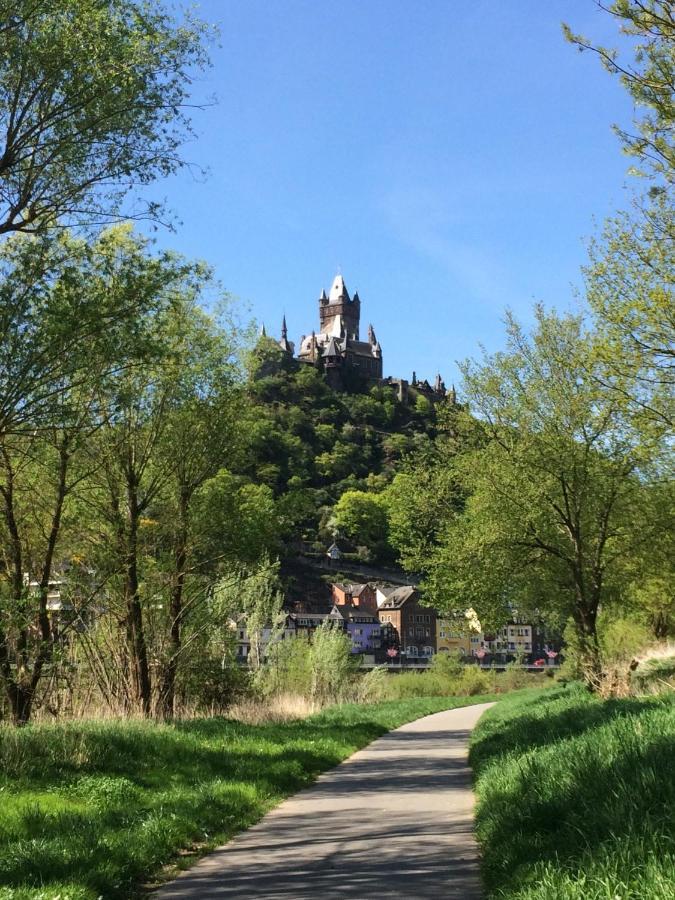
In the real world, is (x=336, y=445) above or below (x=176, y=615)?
above

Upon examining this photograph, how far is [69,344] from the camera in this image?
10.4 meters

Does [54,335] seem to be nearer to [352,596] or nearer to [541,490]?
[541,490]

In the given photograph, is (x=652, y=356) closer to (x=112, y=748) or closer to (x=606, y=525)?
(x=606, y=525)

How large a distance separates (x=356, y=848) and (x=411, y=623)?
395ft

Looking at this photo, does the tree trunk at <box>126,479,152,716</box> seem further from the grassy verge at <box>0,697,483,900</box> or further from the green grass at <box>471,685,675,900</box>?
the green grass at <box>471,685,675,900</box>

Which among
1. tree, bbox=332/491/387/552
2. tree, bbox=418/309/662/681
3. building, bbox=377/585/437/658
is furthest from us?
tree, bbox=332/491/387/552

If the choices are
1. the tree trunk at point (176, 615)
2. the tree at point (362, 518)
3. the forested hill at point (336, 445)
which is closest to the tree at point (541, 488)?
the tree trunk at point (176, 615)

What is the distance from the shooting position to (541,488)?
21.7m

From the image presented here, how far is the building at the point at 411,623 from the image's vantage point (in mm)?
123562

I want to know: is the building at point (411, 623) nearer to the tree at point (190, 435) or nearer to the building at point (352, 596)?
the building at point (352, 596)

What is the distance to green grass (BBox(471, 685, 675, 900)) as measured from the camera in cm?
424

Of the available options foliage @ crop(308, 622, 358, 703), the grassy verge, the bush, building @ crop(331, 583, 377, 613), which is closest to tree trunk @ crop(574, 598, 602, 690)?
the grassy verge

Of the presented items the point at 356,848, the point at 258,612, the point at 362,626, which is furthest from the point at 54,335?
the point at 362,626

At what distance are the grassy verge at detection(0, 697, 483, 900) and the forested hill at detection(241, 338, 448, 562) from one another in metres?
107
